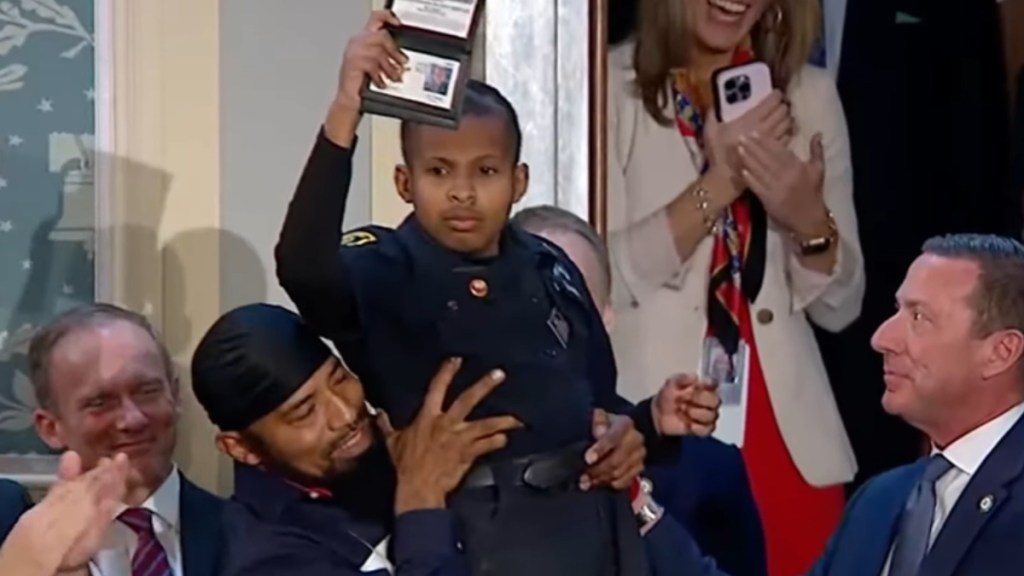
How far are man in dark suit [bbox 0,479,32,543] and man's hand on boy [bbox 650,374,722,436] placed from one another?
25.8 inches

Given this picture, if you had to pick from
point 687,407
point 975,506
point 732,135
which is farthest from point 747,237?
point 687,407

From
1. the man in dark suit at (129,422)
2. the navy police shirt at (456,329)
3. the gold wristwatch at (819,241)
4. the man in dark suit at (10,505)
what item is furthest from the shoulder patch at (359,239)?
the gold wristwatch at (819,241)

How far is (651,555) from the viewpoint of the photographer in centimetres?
162

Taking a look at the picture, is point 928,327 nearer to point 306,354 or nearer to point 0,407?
point 306,354

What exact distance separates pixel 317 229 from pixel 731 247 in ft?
3.28

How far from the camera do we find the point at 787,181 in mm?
2229

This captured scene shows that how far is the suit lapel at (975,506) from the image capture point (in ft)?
5.60

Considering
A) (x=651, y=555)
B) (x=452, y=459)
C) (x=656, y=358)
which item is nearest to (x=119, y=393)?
(x=452, y=459)

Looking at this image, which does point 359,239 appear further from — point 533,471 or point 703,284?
point 703,284

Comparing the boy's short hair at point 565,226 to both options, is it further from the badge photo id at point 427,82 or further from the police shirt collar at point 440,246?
the badge photo id at point 427,82

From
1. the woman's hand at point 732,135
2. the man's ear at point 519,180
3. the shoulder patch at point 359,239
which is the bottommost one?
the shoulder patch at point 359,239

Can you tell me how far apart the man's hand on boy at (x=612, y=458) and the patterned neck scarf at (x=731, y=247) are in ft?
2.47

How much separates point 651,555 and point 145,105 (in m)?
0.96

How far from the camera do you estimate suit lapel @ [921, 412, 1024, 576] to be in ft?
→ 5.60
